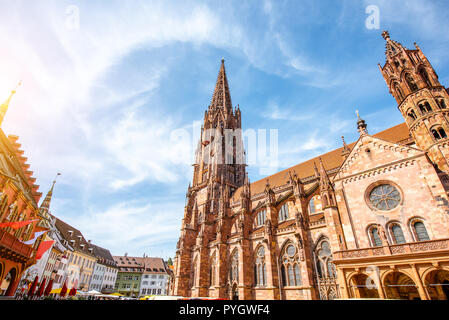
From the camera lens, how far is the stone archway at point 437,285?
1190cm

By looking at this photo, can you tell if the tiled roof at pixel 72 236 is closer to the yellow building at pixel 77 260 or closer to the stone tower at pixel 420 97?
the yellow building at pixel 77 260

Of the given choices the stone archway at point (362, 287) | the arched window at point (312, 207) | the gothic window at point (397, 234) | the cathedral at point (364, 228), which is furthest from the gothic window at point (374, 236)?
the arched window at point (312, 207)

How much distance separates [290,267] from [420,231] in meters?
10.6

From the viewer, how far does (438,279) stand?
12.6m

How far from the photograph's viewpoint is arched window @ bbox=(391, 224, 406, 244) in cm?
1459

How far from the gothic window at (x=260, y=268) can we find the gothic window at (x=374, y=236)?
11.0 metres

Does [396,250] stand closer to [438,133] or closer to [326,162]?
[438,133]

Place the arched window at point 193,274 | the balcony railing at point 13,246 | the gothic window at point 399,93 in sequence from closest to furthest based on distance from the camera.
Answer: the balcony railing at point 13,246 → the gothic window at point 399,93 → the arched window at point 193,274

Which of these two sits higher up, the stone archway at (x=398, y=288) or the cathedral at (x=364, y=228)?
the cathedral at (x=364, y=228)

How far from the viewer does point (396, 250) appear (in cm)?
1308

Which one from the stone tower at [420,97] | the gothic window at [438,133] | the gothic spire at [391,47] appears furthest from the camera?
the gothic spire at [391,47]

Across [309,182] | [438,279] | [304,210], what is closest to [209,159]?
[309,182]
